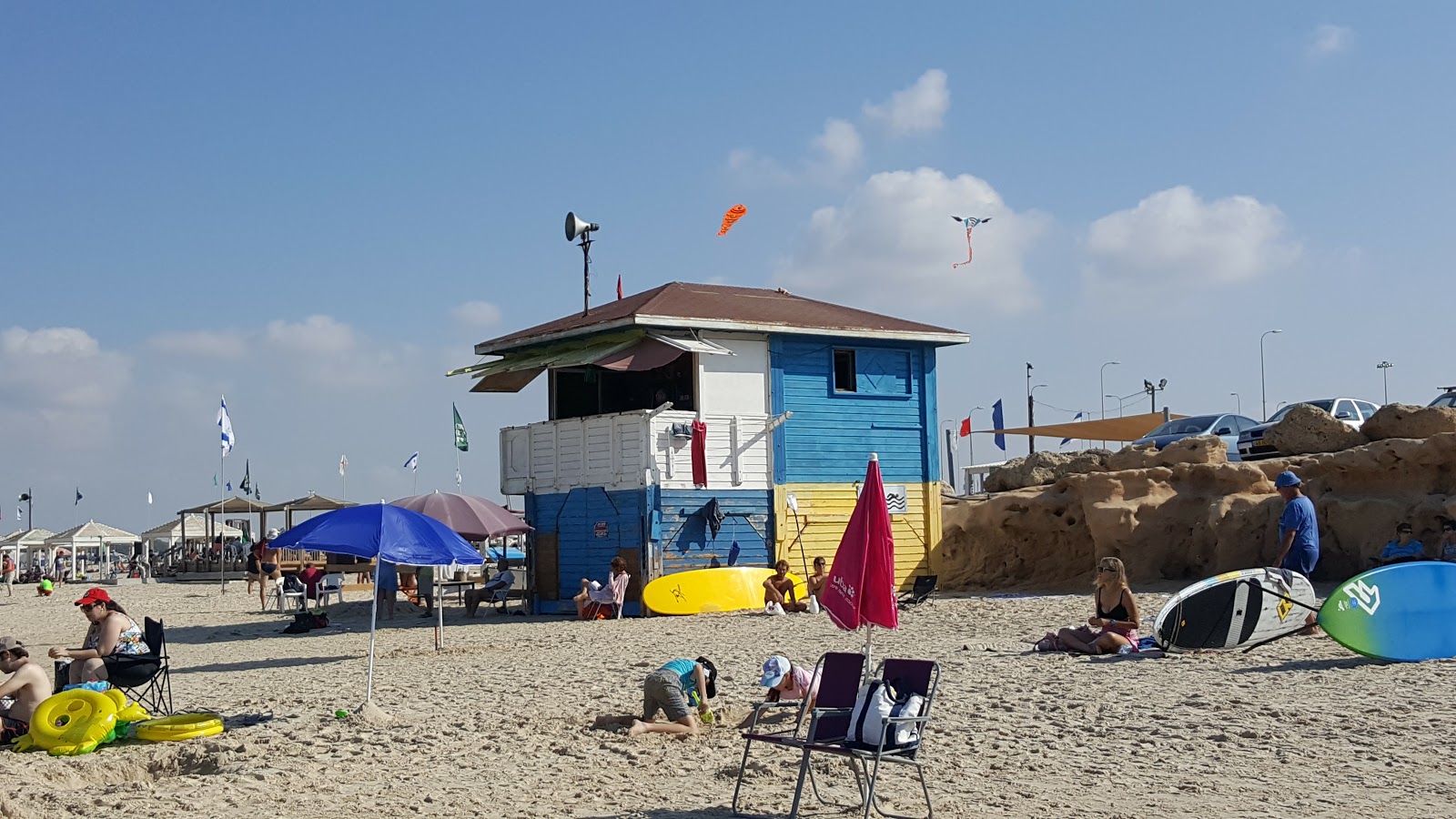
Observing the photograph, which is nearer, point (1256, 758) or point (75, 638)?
point (1256, 758)

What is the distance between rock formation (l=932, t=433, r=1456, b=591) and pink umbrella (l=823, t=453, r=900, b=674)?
14.6 m

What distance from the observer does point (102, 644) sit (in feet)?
36.1

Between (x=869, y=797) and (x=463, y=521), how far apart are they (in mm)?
17269

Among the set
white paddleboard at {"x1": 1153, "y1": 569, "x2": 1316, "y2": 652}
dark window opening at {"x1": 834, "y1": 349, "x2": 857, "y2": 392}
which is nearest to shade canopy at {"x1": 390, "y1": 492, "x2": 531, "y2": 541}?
dark window opening at {"x1": 834, "y1": 349, "x2": 857, "y2": 392}

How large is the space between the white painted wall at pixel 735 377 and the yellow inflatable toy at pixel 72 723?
13.6 m

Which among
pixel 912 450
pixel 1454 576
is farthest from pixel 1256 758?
pixel 912 450

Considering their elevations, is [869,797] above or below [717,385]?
below

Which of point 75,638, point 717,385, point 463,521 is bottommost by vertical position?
point 75,638

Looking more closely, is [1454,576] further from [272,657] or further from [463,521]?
[463,521]

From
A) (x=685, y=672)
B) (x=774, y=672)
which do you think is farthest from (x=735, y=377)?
(x=774, y=672)

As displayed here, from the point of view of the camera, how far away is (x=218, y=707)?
12.2m

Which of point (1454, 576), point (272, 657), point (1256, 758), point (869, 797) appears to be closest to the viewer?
point (869, 797)

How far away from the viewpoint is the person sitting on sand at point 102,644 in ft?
36.0

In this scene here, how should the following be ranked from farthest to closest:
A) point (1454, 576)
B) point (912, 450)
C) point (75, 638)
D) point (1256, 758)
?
1. point (912, 450)
2. point (75, 638)
3. point (1454, 576)
4. point (1256, 758)
